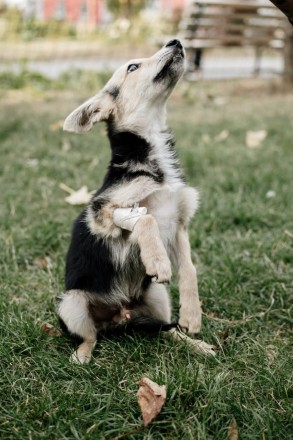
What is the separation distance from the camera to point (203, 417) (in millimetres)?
2172

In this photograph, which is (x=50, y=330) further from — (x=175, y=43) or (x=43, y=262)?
(x=175, y=43)

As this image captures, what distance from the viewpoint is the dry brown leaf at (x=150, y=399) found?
2172 mm

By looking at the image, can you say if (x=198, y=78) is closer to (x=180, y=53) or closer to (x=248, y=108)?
(x=248, y=108)

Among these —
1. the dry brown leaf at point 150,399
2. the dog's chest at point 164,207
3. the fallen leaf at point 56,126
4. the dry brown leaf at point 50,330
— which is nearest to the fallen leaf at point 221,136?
the fallen leaf at point 56,126

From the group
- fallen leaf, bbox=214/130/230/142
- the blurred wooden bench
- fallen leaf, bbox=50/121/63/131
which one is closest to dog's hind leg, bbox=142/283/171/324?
fallen leaf, bbox=214/130/230/142

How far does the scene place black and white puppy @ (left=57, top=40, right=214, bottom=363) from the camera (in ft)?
8.78

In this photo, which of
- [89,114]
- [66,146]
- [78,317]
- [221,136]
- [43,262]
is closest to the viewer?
[78,317]

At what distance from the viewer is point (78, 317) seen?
275 centimetres

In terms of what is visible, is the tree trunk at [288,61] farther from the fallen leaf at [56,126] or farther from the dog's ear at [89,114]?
the dog's ear at [89,114]

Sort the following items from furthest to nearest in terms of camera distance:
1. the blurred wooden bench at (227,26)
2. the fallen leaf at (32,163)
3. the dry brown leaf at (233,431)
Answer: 1. the blurred wooden bench at (227,26)
2. the fallen leaf at (32,163)
3. the dry brown leaf at (233,431)


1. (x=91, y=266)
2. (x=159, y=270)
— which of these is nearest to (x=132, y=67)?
(x=91, y=266)

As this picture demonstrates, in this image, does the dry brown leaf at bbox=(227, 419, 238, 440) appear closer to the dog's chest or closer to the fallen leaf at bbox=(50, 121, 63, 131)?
the dog's chest

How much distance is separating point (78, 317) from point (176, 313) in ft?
2.25

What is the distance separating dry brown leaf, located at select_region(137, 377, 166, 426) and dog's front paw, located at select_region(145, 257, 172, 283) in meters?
0.42
